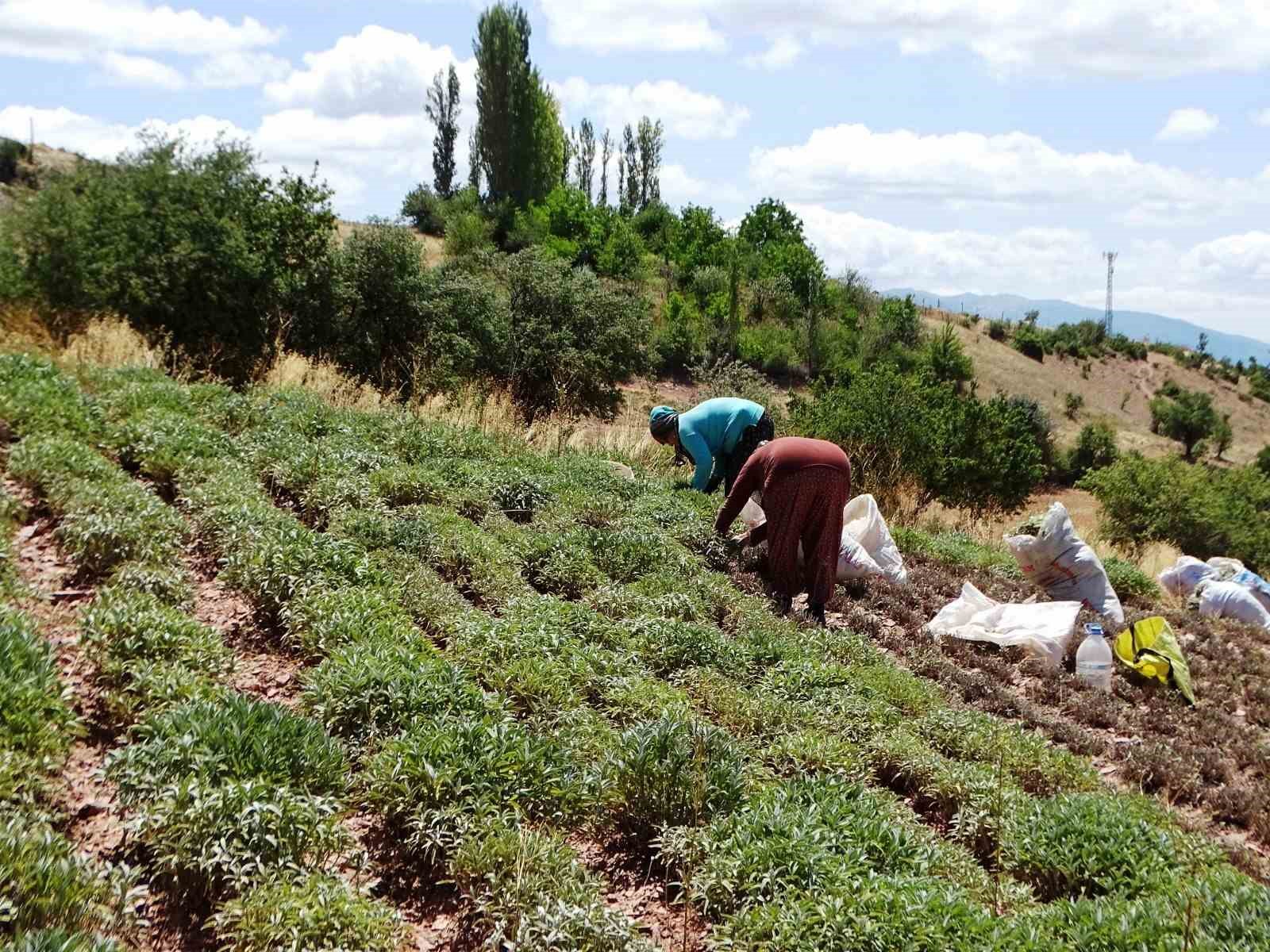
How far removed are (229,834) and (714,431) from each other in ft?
18.1

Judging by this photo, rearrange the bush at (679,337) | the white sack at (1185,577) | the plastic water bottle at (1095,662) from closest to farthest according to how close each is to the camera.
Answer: the plastic water bottle at (1095,662) < the white sack at (1185,577) < the bush at (679,337)

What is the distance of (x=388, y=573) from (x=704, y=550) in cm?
262

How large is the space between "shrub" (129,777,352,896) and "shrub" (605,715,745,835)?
1100 millimetres

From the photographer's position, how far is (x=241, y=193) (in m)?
13.2

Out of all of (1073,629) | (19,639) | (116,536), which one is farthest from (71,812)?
(1073,629)

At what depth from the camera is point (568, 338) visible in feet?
60.3

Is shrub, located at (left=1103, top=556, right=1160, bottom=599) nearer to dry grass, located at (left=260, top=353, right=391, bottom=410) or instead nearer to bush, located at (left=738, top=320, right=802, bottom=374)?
dry grass, located at (left=260, top=353, right=391, bottom=410)

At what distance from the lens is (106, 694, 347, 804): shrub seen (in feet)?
11.5

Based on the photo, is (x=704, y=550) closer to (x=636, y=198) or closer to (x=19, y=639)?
(x=19, y=639)

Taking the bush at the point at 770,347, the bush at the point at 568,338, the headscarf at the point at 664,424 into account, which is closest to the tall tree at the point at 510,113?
the bush at the point at 770,347

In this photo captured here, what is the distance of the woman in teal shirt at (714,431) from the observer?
8117 millimetres

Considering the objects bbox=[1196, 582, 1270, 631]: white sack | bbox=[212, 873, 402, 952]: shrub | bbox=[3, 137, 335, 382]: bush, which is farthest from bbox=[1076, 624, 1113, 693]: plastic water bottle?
bbox=[3, 137, 335, 382]: bush

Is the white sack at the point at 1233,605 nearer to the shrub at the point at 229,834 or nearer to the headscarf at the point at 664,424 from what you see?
the headscarf at the point at 664,424

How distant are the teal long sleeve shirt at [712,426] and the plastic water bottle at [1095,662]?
2945 millimetres
